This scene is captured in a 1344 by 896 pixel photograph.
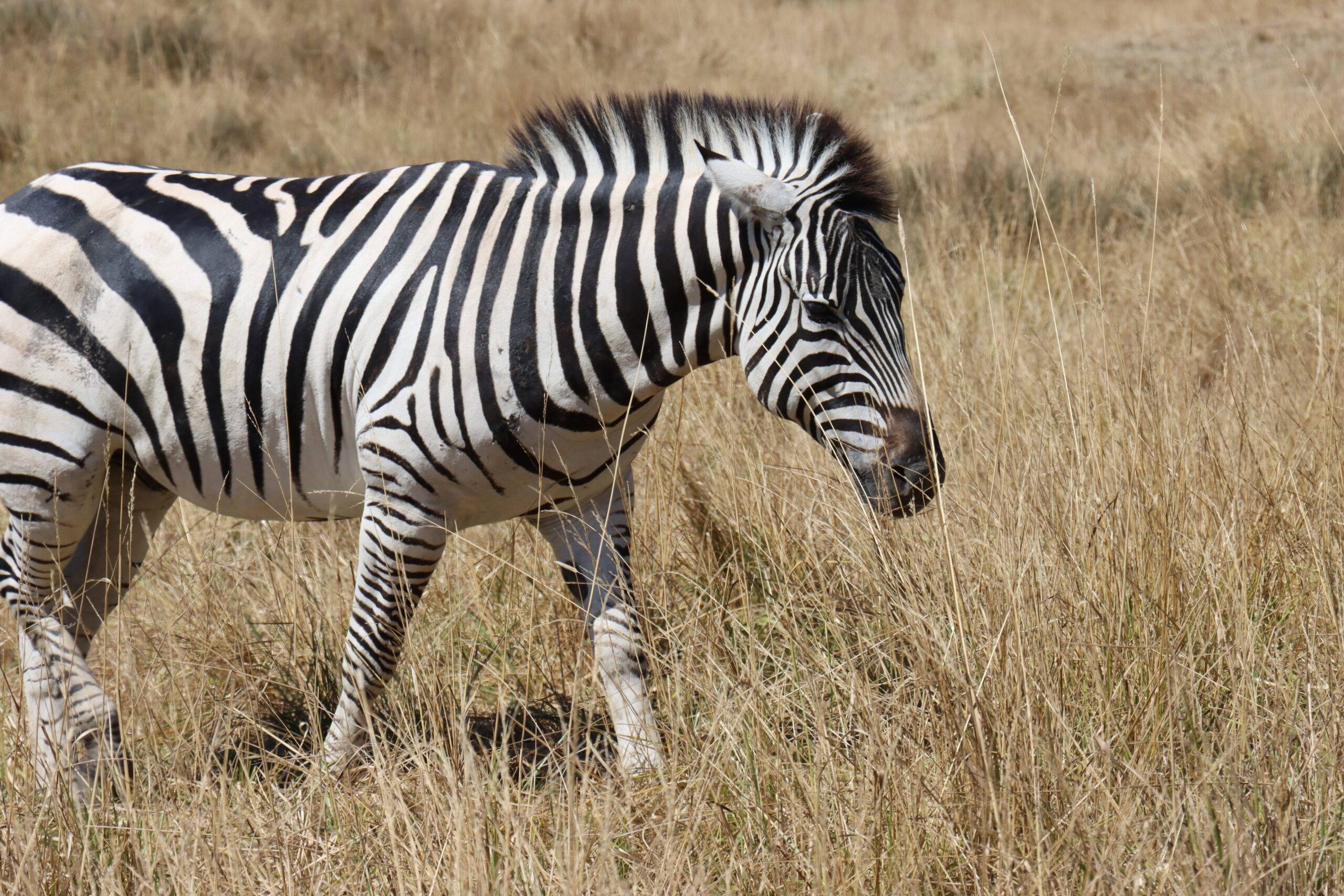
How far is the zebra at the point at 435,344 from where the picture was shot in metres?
2.40

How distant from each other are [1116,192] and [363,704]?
6.03 m

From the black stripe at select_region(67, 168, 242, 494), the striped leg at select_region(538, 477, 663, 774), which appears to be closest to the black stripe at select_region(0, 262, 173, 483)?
the black stripe at select_region(67, 168, 242, 494)

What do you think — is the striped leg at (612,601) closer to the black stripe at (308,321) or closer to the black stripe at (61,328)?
the black stripe at (308,321)

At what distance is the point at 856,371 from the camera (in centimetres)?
234

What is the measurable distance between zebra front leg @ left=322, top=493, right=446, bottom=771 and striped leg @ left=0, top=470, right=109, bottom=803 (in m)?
0.55

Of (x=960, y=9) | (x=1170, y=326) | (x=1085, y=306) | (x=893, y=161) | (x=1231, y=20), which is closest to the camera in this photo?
(x=1170, y=326)

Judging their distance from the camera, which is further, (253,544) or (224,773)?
(253,544)

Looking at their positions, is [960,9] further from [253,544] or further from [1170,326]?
[253,544]

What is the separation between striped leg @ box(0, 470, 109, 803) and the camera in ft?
9.13

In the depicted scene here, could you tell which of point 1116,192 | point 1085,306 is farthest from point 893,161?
point 1085,306

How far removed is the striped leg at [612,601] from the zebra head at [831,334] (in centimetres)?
64

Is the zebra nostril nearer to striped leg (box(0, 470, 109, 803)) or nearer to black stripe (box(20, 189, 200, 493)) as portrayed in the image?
black stripe (box(20, 189, 200, 493))

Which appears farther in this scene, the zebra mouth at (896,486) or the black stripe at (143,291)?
the black stripe at (143,291)

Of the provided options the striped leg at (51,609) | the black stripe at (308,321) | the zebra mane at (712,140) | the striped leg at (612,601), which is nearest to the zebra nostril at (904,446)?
the zebra mane at (712,140)
